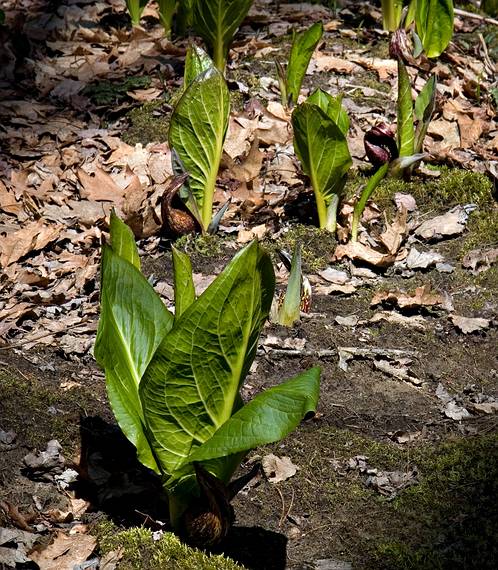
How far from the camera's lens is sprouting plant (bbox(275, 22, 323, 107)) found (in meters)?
3.84

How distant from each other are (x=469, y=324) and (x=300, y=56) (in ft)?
5.40

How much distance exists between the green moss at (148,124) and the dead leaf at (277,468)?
7.37 ft

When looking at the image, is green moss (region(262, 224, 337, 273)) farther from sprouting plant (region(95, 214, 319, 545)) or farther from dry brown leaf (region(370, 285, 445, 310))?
sprouting plant (region(95, 214, 319, 545))

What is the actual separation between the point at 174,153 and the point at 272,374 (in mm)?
1046

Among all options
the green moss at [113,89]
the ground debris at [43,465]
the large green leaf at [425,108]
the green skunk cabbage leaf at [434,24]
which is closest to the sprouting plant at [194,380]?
the ground debris at [43,465]

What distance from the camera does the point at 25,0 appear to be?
5.70 metres

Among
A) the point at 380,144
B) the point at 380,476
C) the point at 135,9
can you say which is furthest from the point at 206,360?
the point at 135,9

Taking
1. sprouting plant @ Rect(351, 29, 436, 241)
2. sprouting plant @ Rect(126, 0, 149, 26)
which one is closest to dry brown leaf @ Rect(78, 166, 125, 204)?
sprouting plant @ Rect(351, 29, 436, 241)

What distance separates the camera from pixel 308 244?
3.45 meters

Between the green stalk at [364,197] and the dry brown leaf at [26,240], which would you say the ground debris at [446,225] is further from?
the dry brown leaf at [26,240]

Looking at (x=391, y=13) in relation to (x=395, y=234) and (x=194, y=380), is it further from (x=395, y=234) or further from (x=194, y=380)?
(x=194, y=380)

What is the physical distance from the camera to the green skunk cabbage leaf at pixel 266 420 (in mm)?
1657

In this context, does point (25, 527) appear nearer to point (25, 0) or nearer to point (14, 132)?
point (14, 132)

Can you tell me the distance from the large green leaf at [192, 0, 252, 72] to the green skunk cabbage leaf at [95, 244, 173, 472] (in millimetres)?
2356
